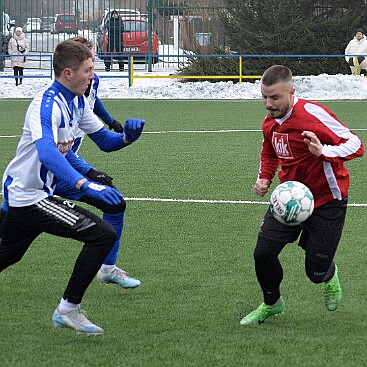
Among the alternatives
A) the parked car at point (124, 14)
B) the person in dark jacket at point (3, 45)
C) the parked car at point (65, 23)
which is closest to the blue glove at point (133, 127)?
the person in dark jacket at point (3, 45)

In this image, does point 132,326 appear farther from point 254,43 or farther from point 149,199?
point 254,43

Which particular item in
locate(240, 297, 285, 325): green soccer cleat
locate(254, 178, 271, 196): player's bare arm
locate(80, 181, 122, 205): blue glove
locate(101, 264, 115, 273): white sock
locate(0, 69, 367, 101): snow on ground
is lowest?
locate(240, 297, 285, 325): green soccer cleat

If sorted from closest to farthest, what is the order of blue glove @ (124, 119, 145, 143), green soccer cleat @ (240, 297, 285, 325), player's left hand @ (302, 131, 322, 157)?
player's left hand @ (302, 131, 322, 157) → green soccer cleat @ (240, 297, 285, 325) → blue glove @ (124, 119, 145, 143)

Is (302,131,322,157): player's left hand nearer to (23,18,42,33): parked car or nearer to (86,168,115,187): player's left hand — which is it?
(86,168,115,187): player's left hand

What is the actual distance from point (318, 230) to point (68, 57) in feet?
6.20

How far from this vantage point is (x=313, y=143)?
19.7 ft

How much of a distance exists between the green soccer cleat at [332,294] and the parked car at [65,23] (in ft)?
107

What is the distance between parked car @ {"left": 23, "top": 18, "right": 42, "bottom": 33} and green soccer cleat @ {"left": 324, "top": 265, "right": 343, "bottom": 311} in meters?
33.1

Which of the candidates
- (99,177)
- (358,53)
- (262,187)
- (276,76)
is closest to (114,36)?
(358,53)

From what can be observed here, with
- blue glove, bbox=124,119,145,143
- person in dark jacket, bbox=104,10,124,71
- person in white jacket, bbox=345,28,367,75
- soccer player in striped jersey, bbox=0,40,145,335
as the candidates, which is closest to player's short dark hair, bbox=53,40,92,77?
soccer player in striped jersey, bbox=0,40,145,335

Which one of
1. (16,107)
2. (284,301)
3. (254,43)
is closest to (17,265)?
(284,301)

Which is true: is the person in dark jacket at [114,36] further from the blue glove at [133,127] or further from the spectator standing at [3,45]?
the blue glove at [133,127]

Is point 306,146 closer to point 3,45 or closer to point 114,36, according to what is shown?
point 114,36

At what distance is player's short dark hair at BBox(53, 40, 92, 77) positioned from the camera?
243 inches
